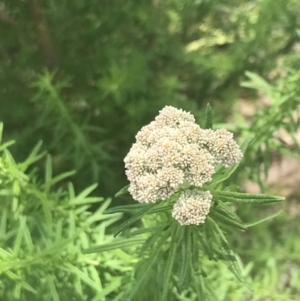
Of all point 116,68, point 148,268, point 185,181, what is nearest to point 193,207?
point 185,181

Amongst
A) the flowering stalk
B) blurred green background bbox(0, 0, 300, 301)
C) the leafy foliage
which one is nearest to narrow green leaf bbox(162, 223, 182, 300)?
the flowering stalk

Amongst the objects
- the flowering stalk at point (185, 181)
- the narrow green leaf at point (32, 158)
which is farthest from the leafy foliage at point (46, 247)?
the flowering stalk at point (185, 181)

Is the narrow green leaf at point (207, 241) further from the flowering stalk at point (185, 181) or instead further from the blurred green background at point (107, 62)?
the blurred green background at point (107, 62)

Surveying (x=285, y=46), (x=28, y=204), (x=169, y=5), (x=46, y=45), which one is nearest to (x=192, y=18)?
(x=169, y=5)

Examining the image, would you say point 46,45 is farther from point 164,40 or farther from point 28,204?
point 28,204

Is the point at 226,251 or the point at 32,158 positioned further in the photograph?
the point at 32,158

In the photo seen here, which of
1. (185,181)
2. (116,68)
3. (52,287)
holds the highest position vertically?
(116,68)

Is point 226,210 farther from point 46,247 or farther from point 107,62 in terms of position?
point 107,62
